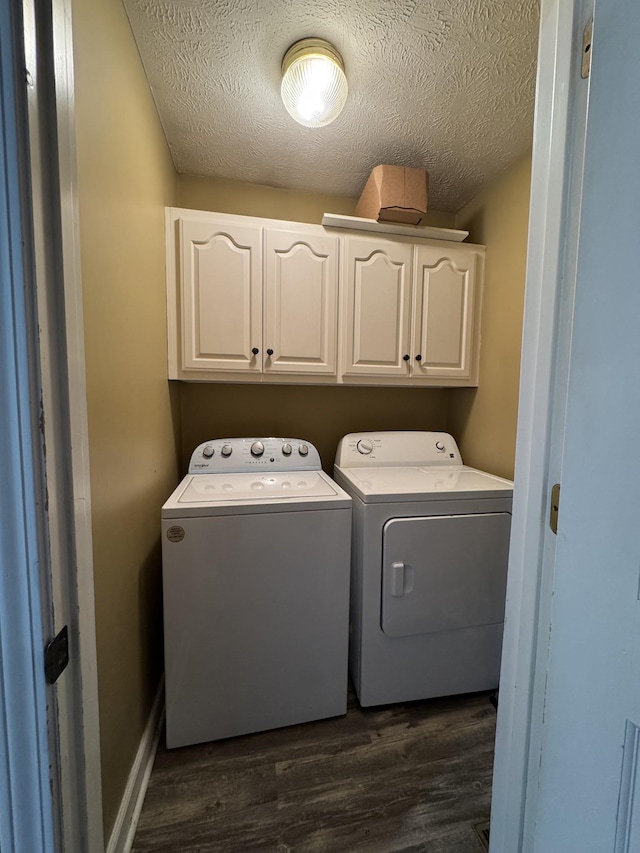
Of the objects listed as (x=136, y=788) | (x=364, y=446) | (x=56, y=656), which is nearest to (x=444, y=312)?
(x=364, y=446)

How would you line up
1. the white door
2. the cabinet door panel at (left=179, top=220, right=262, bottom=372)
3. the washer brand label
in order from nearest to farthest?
the white door
the washer brand label
the cabinet door panel at (left=179, top=220, right=262, bottom=372)

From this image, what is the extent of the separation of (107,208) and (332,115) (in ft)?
3.06

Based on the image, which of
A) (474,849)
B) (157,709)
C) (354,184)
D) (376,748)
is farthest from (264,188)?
(474,849)

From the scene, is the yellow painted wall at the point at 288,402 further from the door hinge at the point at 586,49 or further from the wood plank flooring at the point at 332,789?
the door hinge at the point at 586,49

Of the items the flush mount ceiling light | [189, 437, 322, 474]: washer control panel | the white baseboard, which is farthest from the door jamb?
[189, 437, 322, 474]: washer control panel

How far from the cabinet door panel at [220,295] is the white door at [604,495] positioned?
1450 millimetres

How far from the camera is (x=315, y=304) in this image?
5.77 feet

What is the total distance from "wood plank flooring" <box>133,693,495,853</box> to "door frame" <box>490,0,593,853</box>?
572 mm

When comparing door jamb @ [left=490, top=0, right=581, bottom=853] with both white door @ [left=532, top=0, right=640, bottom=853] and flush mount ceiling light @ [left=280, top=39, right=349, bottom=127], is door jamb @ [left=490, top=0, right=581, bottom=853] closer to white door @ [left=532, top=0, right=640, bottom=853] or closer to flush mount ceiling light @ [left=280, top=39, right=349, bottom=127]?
white door @ [left=532, top=0, right=640, bottom=853]

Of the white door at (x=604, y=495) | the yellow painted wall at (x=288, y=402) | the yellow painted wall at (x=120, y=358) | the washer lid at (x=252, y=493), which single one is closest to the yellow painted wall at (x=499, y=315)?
the yellow painted wall at (x=288, y=402)

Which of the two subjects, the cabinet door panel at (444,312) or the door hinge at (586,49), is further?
the cabinet door panel at (444,312)

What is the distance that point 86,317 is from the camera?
78 centimetres

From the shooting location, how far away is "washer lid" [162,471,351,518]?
1.24 m

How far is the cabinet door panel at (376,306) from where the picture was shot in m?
1.78
